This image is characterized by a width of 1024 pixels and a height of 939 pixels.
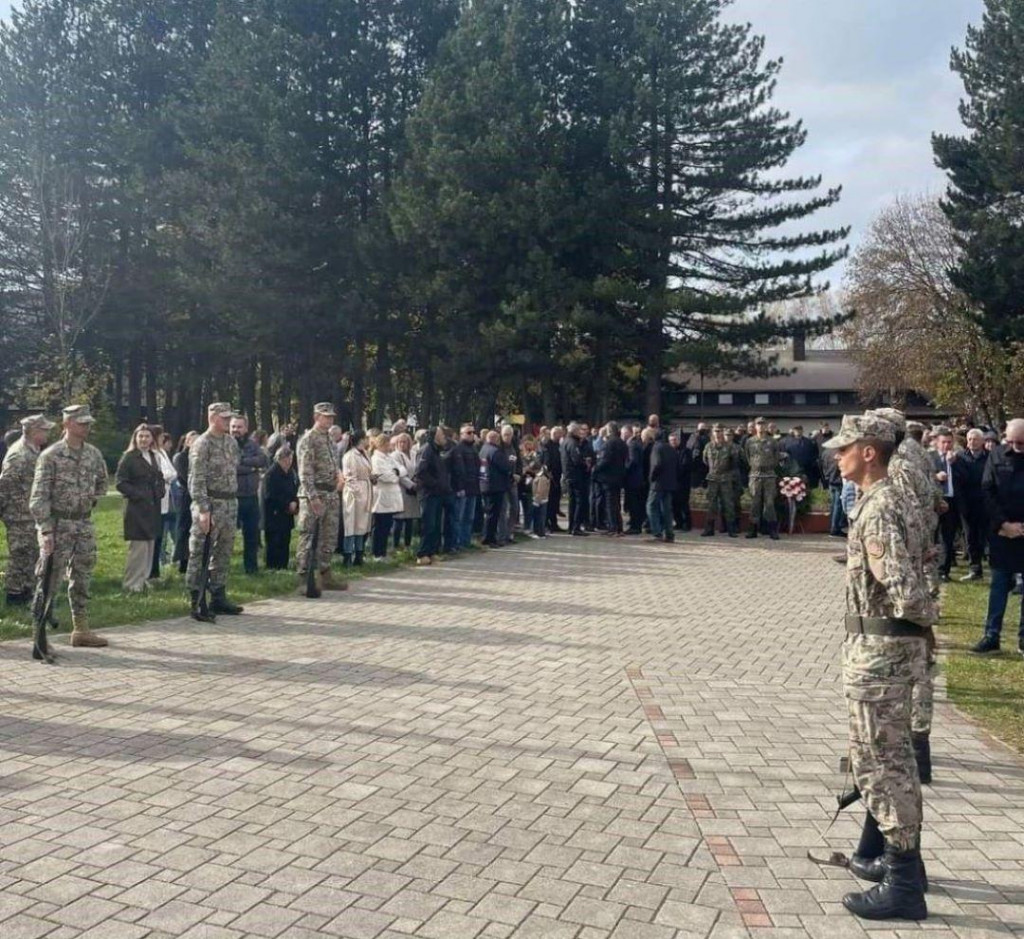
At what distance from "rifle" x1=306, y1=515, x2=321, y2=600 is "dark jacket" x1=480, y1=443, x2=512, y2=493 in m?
5.83

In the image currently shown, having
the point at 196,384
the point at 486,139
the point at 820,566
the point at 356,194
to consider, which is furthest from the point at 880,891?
the point at 196,384

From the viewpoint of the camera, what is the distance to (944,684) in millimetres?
8617

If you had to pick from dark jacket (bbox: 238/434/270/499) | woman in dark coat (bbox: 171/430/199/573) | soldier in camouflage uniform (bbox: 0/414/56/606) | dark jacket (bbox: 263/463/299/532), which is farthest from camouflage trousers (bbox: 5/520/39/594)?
dark jacket (bbox: 263/463/299/532)

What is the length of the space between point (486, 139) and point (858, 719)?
28.5 meters

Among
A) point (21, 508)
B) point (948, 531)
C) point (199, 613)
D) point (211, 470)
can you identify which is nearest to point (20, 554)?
point (21, 508)

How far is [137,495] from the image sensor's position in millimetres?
12250

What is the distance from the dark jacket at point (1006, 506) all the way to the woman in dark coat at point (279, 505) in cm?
855

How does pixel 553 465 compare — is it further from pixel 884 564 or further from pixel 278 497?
pixel 884 564

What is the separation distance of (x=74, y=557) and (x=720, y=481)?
44.4 feet

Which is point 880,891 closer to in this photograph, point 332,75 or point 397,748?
point 397,748

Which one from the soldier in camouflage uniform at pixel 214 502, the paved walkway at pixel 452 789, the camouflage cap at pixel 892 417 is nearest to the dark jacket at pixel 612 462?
the paved walkway at pixel 452 789

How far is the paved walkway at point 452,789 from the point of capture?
14.3ft

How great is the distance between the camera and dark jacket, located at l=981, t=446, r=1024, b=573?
31.4 ft

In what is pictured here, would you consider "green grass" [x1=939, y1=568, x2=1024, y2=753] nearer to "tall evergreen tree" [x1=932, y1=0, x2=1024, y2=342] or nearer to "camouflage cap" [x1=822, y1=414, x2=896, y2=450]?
"camouflage cap" [x1=822, y1=414, x2=896, y2=450]
